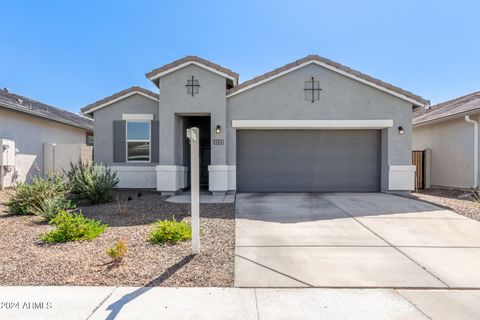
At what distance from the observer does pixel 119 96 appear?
11.9 metres

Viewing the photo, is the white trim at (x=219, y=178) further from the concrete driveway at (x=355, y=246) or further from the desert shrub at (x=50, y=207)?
the desert shrub at (x=50, y=207)

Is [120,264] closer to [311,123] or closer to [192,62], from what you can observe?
[192,62]

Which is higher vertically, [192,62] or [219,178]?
[192,62]

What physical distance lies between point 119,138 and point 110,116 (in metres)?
0.96

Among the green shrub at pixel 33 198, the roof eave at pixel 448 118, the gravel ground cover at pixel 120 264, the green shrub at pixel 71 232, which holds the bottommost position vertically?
the gravel ground cover at pixel 120 264

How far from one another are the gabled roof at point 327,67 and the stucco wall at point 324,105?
0.15 m

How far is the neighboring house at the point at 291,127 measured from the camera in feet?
35.0

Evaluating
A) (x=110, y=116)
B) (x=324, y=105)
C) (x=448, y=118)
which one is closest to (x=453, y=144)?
(x=448, y=118)

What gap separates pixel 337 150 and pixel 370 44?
452 centimetres

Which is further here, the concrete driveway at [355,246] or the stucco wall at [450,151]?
the stucco wall at [450,151]

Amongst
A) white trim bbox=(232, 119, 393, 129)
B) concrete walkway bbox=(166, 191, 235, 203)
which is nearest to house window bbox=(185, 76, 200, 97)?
white trim bbox=(232, 119, 393, 129)

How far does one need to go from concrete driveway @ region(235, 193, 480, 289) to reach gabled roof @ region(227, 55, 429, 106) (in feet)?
13.9

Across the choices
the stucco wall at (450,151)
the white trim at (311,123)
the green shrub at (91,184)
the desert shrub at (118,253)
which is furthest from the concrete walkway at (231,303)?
the stucco wall at (450,151)

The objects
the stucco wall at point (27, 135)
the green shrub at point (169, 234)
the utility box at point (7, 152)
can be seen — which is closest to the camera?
the green shrub at point (169, 234)
